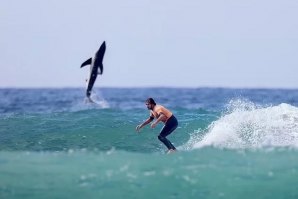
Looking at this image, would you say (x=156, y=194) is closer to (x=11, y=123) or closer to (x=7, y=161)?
(x=7, y=161)

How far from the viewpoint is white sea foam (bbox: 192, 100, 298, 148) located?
16266 mm

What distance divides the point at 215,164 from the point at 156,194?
1642mm

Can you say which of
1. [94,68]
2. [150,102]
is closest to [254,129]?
[150,102]

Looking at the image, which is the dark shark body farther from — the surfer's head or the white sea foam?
the white sea foam

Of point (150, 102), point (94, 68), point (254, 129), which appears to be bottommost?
point (254, 129)

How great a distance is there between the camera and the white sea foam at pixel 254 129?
1627 centimetres

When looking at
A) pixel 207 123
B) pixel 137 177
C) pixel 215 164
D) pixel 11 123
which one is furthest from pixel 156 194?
pixel 11 123

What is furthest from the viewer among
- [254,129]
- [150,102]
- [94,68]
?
[254,129]

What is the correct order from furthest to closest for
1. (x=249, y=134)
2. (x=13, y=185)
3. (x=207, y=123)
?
(x=207, y=123), (x=249, y=134), (x=13, y=185)

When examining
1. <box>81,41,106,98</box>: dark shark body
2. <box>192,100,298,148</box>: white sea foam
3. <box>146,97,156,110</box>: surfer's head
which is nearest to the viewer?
<box>146,97,156,110</box>: surfer's head

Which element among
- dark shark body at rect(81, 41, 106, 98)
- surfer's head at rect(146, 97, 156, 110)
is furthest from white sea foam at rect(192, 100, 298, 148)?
dark shark body at rect(81, 41, 106, 98)

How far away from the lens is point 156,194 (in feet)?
44.9

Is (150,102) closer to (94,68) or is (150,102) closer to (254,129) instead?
(94,68)

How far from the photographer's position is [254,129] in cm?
1795
